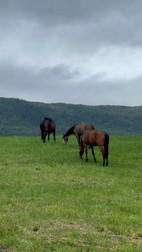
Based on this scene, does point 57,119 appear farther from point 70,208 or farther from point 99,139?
point 70,208

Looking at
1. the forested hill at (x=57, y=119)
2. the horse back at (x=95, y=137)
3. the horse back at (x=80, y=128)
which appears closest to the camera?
the horse back at (x=95, y=137)

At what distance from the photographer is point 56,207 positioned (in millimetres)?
11047

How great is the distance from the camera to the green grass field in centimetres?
791

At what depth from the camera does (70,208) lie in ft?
35.7

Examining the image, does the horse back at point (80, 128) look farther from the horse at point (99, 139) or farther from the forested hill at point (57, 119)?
the forested hill at point (57, 119)

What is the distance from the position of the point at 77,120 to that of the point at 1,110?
1684 inches

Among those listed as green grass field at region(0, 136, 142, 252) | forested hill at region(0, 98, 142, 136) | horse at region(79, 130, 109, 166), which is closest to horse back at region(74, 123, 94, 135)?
horse at region(79, 130, 109, 166)

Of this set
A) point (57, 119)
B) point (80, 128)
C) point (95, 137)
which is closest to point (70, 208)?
point (95, 137)

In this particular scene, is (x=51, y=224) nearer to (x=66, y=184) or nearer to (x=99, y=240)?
(x=99, y=240)

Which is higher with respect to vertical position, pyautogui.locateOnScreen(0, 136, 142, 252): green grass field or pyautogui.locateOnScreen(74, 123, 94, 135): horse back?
pyautogui.locateOnScreen(74, 123, 94, 135): horse back

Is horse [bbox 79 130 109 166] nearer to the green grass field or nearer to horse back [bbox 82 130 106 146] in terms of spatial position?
horse back [bbox 82 130 106 146]

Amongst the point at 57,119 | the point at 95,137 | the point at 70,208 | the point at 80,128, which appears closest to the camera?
the point at 70,208

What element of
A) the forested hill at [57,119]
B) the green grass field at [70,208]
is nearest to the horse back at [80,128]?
the green grass field at [70,208]

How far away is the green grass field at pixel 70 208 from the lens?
7.91 metres
